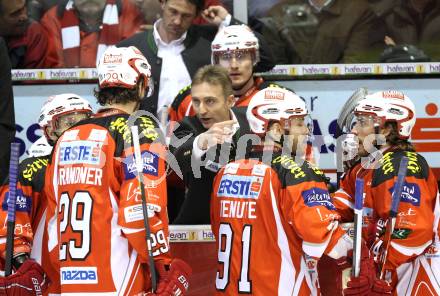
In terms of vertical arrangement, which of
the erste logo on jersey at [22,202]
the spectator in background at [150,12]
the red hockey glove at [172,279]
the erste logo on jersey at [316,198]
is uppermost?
the spectator in background at [150,12]

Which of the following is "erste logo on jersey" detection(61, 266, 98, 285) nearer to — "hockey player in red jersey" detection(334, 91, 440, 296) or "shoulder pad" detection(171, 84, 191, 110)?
"hockey player in red jersey" detection(334, 91, 440, 296)

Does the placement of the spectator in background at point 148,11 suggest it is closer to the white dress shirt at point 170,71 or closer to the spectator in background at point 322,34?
the white dress shirt at point 170,71

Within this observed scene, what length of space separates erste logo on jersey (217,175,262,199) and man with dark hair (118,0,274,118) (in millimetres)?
1790

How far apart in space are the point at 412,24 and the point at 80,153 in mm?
3174

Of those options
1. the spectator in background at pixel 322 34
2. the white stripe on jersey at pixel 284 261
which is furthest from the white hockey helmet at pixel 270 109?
the spectator in background at pixel 322 34

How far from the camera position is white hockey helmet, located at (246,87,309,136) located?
19.4 ft

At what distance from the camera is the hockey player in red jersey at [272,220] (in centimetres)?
564

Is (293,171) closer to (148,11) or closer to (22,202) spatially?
(22,202)

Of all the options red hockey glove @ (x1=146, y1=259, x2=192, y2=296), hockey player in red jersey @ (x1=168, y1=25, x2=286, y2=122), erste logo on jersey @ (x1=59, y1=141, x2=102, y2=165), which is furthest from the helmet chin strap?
red hockey glove @ (x1=146, y1=259, x2=192, y2=296)

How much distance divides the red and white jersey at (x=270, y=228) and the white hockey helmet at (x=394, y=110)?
599 millimetres

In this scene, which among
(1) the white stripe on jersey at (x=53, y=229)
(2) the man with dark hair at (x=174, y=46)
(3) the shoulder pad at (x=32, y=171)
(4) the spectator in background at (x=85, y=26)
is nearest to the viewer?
(1) the white stripe on jersey at (x=53, y=229)

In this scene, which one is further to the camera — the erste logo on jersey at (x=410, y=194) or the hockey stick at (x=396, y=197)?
the erste logo on jersey at (x=410, y=194)

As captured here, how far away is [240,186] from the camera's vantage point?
5.82 m

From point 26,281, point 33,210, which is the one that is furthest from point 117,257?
point 33,210
